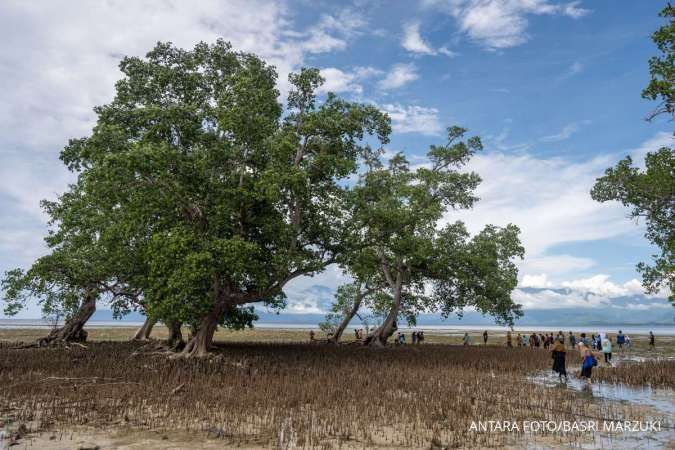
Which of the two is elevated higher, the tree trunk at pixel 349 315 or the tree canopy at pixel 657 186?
the tree canopy at pixel 657 186

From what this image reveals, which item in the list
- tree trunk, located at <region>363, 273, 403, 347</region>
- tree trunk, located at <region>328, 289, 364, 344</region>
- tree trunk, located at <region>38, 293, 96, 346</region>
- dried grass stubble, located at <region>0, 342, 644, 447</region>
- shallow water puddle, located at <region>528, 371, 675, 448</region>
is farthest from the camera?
tree trunk, located at <region>328, 289, 364, 344</region>

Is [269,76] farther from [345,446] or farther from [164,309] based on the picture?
[345,446]

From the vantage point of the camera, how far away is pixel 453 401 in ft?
43.6

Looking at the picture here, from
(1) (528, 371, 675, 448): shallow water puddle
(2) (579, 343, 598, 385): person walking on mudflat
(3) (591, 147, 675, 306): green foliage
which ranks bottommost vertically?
(1) (528, 371, 675, 448): shallow water puddle

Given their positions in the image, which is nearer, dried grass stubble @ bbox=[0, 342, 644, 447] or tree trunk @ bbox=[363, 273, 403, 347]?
dried grass stubble @ bbox=[0, 342, 644, 447]

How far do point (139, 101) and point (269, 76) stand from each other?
7.00 m

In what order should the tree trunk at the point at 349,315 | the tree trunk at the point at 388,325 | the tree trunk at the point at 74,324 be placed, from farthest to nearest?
1. the tree trunk at the point at 349,315
2. the tree trunk at the point at 388,325
3. the tree trunk at the point at 74,324

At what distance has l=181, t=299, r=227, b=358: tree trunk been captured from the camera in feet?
76.7

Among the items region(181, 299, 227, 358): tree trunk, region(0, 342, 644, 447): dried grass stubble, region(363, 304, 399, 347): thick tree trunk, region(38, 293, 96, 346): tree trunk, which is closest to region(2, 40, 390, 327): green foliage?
region(181, 299, 227, 358): tree trunk

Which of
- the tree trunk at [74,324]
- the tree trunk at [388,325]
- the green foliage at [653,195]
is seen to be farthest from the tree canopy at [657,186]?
the tree trunk at [74,324]

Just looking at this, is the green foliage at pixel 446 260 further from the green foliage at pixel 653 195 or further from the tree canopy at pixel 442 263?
the green foliage at pixel 653 195

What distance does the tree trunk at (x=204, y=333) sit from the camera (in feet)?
76.7

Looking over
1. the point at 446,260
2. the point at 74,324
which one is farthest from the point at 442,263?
the point at 74,324

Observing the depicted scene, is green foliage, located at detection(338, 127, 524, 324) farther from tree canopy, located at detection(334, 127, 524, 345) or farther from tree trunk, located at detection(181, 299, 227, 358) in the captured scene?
tree trunk, located at detection(181, 299, 227, 358)
